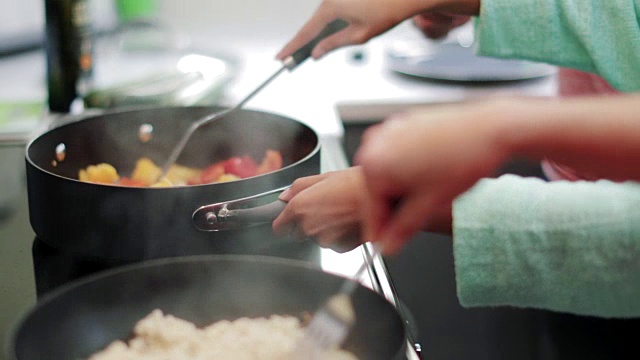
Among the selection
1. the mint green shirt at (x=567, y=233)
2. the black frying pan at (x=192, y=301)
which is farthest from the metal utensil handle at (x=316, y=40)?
the black frying pan at (x=192, y=301)

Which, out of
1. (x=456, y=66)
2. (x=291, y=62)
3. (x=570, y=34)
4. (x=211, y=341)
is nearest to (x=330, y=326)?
(x=211, y=341)

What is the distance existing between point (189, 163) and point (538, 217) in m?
0.47

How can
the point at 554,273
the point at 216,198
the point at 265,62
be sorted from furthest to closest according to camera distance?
the point at 265,62 < the point at 554,273 < the point at 216,198

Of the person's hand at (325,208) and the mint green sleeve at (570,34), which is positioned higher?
the mint green sleeve at (570,34)

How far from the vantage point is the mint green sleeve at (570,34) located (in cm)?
103

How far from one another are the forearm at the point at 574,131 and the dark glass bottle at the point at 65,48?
1.07 metres

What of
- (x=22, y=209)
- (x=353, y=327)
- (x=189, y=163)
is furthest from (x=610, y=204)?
(x=22, y=209)

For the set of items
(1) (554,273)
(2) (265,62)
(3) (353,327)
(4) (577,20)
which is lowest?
(2) (265,62)

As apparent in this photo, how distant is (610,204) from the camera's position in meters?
0.96

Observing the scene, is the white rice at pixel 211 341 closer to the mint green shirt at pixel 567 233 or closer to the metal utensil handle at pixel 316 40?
the mint green shirt at pixel 567 233

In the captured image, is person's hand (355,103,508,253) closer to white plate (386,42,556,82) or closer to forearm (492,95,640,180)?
forearm (492,95,640,180)

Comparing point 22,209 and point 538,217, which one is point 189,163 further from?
point 538,217

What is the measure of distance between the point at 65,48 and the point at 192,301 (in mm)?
871

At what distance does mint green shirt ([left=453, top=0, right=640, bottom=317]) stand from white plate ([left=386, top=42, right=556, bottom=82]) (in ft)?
2.19
